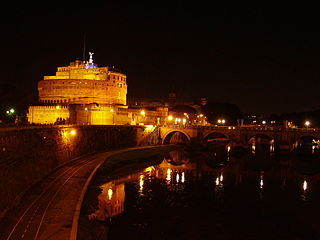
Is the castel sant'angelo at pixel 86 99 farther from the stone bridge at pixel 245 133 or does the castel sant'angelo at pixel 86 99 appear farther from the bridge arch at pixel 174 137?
the stone bridge at pixel 245 133

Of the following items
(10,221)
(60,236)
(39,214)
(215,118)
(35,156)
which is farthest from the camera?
(215,118)

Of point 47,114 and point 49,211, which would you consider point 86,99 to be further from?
point 49,211

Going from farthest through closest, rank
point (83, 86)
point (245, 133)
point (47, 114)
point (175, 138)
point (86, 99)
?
point (175, 138), point (83, 86), point (86, 99), point (47, 114), point (245, 133)

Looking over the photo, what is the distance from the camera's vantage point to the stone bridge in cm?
5428

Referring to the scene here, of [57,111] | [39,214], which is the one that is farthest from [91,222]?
[57,111]

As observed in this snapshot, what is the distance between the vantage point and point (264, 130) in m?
57.2

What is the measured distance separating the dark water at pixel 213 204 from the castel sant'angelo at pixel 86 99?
24783 mm

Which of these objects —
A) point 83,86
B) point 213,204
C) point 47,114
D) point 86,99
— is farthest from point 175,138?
point 213,204

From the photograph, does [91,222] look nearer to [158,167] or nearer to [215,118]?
[158,167]

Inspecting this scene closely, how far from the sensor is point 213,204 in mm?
24922

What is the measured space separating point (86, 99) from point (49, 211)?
5219 cm

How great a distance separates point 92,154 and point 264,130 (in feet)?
108

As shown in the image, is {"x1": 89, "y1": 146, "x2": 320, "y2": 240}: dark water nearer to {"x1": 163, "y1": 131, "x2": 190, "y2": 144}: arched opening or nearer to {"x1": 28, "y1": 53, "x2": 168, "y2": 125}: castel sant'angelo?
{"x1": 28, "y1": 53, "x2": 168, "y2": 125}: castel sant'angelo

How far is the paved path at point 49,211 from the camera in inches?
585
